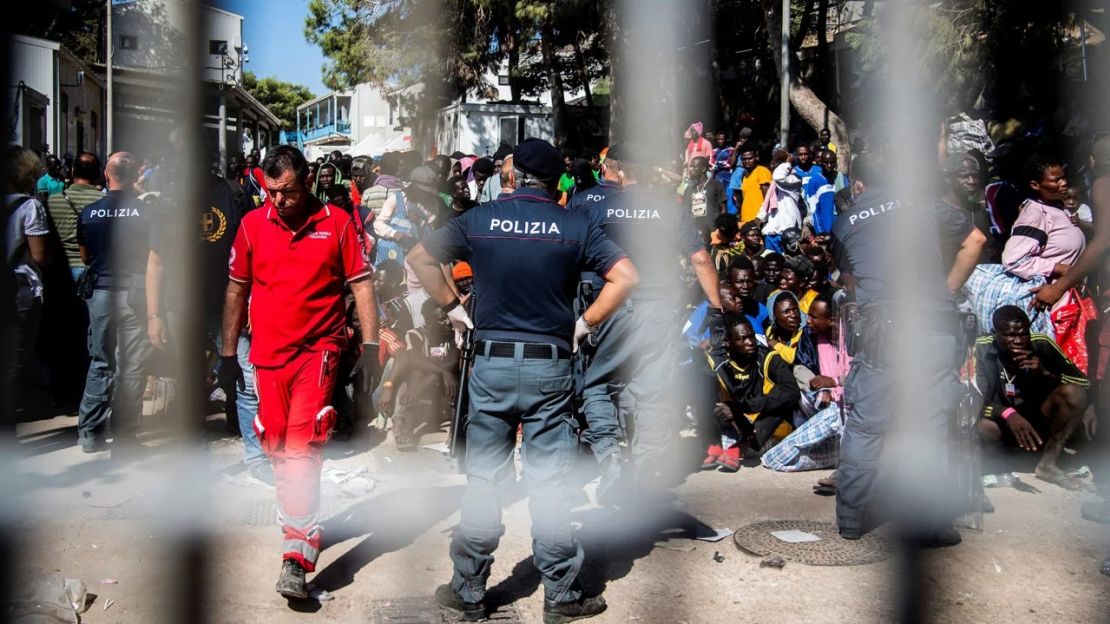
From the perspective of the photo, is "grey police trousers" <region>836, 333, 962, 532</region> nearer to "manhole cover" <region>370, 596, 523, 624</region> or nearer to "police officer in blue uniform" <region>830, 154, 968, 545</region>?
"police officer in blue uniform" <region>830, 154, 968, 545</region>

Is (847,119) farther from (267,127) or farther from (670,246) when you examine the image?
(267,127)

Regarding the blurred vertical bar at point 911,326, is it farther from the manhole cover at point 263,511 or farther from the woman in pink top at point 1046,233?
the manhole cover at point 263,511

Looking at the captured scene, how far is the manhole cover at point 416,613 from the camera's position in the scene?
303 centimetres

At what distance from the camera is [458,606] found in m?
3.06

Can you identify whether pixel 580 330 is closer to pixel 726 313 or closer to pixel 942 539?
pixel 942 539

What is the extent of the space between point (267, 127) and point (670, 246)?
3247 millimetres

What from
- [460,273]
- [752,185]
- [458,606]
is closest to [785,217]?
[752,185]

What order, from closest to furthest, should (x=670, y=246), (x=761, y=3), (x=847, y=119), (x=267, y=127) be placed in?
(x=267, y=127) < (x=670, y=246) < (x=761, y=3) < (x=847, y=119)

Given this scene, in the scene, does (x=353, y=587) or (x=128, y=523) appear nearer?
(x=353, y=587)

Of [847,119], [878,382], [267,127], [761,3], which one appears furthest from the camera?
[847,119]

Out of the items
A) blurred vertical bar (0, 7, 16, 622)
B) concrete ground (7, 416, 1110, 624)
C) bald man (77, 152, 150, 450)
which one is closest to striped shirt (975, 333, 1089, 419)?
concrete ground (7, 416, 1110, 624)

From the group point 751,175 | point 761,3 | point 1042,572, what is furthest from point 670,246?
point 751,175

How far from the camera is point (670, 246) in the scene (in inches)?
170

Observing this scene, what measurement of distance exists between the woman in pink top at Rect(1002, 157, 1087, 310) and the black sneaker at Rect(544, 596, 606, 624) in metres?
Answer: 2.79
